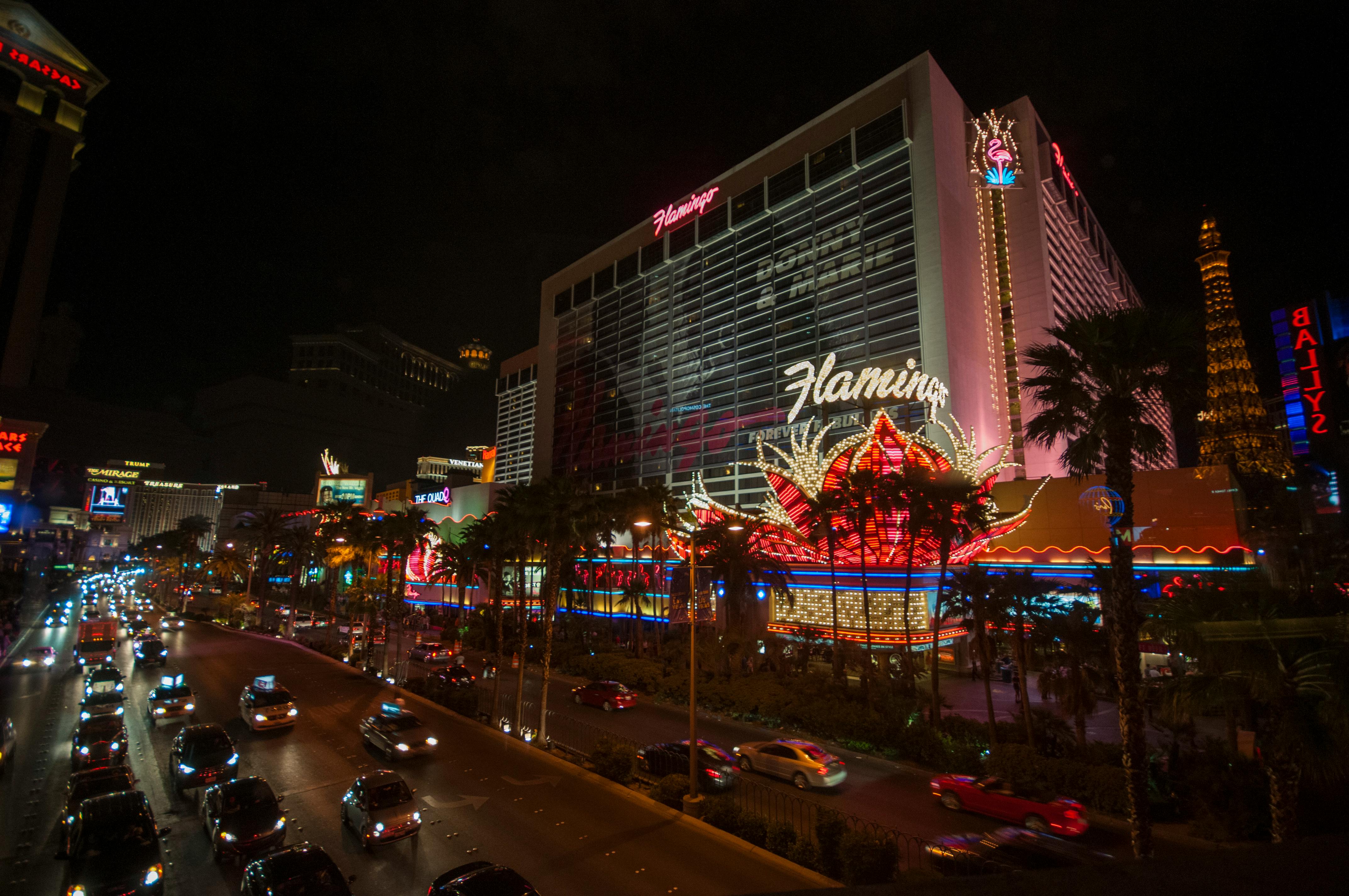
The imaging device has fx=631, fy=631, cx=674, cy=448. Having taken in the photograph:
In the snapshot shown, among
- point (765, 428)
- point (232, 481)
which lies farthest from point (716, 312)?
point (232, 481)

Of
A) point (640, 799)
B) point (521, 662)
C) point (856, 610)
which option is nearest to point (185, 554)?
point (521, 662)

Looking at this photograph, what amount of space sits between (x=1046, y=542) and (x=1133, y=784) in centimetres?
3450

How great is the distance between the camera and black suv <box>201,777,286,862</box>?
47.4ft

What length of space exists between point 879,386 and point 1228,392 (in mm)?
32999

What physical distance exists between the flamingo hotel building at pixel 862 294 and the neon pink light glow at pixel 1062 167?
0.41 metres

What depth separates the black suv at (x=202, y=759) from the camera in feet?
61.1

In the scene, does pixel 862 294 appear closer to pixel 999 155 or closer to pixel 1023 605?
pixel 999 155

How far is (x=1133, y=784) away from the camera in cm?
1335

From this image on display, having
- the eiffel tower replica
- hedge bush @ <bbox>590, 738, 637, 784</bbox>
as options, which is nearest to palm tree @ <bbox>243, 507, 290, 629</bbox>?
hedge bush @ <bbox>590, 738, 637, 784</bbox>

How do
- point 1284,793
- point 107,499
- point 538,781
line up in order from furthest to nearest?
point 107,499
point 538,781
point 1284,793

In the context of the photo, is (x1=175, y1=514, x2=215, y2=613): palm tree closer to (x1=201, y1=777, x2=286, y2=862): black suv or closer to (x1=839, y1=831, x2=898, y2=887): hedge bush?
(x1=201, y1=777, x2=286, y2=862): black suv

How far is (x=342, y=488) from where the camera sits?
12825 centimetres

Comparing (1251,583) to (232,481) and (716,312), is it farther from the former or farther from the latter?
(232,481)

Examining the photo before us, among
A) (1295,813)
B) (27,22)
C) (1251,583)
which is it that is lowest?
(1295,813)
